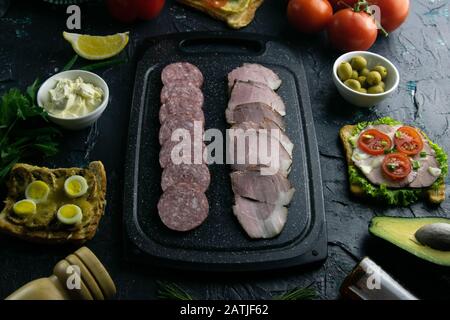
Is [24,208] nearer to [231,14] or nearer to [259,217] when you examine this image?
[259,217]

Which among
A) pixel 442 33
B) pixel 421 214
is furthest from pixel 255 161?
pixel 442 33

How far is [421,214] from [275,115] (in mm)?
987

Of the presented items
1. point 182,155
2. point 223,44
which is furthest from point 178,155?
point 223,44

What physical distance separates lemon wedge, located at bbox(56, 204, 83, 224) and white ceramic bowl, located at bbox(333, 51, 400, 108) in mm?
1745

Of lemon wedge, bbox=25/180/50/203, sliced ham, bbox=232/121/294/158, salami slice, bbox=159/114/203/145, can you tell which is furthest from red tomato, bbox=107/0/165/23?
lemon wedge, bbox=25/180/50/203

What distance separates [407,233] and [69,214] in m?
1.68

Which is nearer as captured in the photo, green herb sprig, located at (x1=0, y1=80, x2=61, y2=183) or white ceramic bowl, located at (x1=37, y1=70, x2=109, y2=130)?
green herb sprig, located at (x1=0, y1=80, x2=61, y2=183)

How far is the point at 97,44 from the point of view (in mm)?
3621

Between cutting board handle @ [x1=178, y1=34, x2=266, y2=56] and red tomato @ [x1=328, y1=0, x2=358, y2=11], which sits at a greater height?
red tomato @ [x1=328, y1=0, x2=358, y2=11]

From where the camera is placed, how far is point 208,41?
376 centimetres

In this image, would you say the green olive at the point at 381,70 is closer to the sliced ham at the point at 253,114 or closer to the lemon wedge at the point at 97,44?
the sliced ham at the point at 253,114

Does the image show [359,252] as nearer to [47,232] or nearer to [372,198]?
[372,198]

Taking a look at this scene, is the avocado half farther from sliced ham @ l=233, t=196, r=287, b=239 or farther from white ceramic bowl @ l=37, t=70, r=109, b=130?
white ceramic bowl @ l=37, t=70, r=109, b=130

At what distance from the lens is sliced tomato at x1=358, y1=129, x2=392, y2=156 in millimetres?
3184
